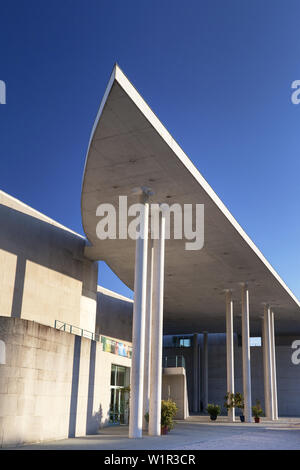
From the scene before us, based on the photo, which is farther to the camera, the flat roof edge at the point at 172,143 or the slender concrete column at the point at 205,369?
the slender concrete column at the point at 205,369

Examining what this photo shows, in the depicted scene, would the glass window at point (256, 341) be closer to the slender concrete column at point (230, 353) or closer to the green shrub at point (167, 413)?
the slender concrete column at point (230, 353)

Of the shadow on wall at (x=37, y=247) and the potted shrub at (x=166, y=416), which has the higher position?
the shadow on wall at (x=37, y=247)

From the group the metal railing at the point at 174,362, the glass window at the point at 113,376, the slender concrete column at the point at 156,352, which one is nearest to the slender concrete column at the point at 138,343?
the slender concrete column at the point at 156,352

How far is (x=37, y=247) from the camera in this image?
81.9 feet

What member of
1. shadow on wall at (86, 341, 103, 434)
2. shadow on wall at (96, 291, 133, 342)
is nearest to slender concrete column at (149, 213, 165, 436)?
shadow on wall at (86, 341, 103, 434)

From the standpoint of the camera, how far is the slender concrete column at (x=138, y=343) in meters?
17.3

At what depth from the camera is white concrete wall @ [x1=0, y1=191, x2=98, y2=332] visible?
2298 cm

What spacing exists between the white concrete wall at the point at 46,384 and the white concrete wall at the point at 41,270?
16.9ft

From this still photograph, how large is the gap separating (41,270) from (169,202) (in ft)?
26.4

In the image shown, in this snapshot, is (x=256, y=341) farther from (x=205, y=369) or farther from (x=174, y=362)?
(x=174, y=362)

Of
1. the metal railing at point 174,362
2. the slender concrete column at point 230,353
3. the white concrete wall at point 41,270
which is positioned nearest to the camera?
the white concrete wall at point 41,270

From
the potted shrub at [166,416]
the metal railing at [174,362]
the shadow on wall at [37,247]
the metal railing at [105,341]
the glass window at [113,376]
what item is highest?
the shadow on wall at [37,247]

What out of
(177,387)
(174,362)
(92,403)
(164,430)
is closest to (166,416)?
(164,430)

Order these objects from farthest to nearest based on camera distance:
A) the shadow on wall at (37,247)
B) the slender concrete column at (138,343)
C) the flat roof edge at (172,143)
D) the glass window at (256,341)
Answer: the glass window at (256,341) → the shadow on wall at (37,247) → the slender concrete column at (138,343) → the flat roof edge at (172,143)
